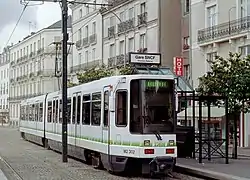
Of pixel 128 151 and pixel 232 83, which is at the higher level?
pixel 232 83

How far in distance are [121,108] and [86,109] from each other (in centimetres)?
418

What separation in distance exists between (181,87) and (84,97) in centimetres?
487

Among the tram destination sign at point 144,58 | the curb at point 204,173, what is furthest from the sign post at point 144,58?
the curb at point 204,173

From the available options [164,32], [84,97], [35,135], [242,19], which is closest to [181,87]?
[84,97]

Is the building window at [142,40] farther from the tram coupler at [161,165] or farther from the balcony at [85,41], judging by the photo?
the tram coupler at [161,165]

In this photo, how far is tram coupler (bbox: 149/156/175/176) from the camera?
1767 cm

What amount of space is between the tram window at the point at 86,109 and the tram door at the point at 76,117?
2.35 ft

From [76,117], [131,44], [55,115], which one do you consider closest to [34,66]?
[131,44]

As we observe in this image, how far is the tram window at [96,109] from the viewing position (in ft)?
66.3

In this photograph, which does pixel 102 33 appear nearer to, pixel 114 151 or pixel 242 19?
pixel 242 19

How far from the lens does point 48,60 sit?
90875mm

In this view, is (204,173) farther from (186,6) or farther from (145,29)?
(145,29)

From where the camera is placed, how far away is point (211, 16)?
3881 centimetres

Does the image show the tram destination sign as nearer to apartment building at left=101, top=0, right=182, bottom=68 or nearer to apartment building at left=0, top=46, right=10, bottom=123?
apartment building at left=101, top=0, right=182, bottom=68
